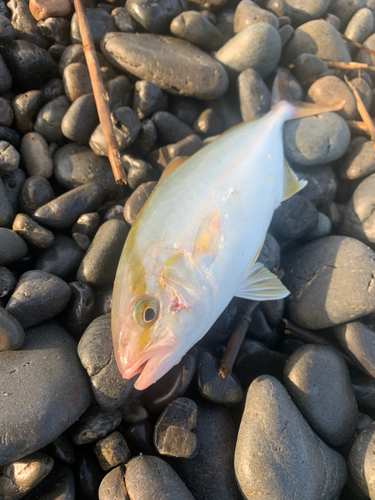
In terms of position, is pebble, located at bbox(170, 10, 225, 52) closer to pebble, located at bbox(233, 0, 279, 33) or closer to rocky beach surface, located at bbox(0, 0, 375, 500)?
rocky beach surface, located at bbox(0, 0, 375, 500)

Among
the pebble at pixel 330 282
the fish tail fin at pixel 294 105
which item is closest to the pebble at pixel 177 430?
the pebble at pixel 330 282

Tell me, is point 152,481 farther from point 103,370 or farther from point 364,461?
point 364,461

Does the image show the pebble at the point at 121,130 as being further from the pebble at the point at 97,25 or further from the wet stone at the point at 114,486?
the wet stone at the point at 114,486

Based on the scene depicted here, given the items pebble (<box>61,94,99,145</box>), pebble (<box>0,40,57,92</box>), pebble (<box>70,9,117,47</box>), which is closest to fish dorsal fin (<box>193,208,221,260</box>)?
pebble (<box>61,94,99,145</box>)

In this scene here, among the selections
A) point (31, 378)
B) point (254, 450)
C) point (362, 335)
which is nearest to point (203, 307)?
point (254, 450)

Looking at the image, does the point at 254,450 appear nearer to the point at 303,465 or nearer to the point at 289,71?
the point at 303,465

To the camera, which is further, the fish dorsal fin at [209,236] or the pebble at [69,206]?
the pebble at [69,206]
